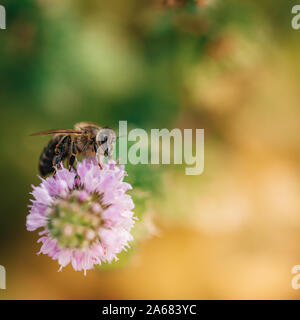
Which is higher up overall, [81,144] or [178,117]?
[178,117]

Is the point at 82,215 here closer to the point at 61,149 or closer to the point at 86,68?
the point at 61,149

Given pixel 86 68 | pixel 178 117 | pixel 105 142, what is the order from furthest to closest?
pixel 178 117 < pixel 86 68 < pixel 105 142

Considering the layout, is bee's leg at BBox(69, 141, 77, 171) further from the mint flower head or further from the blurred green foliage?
the blurred green foliage

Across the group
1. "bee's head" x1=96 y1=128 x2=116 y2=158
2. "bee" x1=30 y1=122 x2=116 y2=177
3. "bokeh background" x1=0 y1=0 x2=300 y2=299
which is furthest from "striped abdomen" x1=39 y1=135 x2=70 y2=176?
"bokeh background" x1=0 y1=0 x2=300 y2=299

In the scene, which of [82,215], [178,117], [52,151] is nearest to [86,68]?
[178,117]

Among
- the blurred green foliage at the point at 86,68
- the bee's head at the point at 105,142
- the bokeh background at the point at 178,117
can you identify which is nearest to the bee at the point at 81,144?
the bee's head at the point at 105,142

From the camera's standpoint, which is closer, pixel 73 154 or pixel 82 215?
pixel 82 215

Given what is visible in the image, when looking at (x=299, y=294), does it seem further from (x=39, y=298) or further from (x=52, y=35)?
(x=52, y=35)
